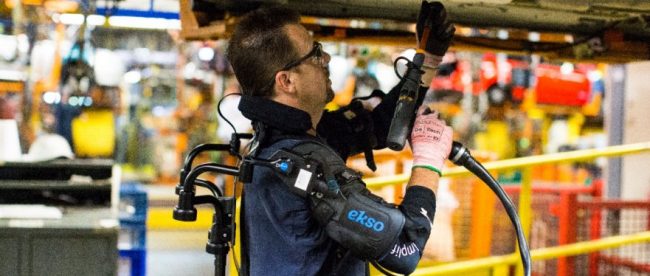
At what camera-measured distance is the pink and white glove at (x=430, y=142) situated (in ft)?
8.48

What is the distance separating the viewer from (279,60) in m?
2.60

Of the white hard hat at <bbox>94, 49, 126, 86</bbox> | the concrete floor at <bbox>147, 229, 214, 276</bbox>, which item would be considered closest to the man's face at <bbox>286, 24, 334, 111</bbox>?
the concrete floor at <bbox>147, 229, 214, 276</bbox>

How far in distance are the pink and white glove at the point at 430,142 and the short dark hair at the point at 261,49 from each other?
494mm

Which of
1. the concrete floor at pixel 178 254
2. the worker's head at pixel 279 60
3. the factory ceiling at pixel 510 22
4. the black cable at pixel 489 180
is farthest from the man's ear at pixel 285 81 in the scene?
the concrete floor at pixel 178 254

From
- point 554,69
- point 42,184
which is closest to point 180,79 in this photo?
point 554,69

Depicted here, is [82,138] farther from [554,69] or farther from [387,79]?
[554,69]

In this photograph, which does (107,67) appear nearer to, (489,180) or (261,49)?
(261,49)

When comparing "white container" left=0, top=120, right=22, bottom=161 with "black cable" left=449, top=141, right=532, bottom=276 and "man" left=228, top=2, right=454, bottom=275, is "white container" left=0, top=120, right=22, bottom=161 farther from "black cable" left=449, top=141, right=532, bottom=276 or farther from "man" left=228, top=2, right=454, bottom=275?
"black cable" left=449, top=141, right=532, bottom=276

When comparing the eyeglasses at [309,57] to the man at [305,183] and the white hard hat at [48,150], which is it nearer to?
the man at [305,183]

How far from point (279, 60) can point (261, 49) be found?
0.07m

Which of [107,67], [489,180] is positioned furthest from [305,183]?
[107,67]

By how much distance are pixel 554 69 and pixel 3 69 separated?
33.0 feet

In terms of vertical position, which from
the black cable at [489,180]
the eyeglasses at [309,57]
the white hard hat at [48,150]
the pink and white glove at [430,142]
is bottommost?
the white hard hat at [48,150]

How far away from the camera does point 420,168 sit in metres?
2.57
